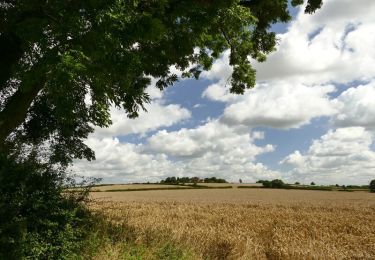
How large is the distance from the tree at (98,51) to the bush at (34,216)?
3.57ft

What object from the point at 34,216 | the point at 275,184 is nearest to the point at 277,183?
the point at 275,184

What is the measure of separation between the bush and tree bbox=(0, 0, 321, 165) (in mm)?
1089

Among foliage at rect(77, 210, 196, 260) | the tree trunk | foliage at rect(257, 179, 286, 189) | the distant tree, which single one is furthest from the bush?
the distant tree

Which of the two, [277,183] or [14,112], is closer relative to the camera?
[14,112]

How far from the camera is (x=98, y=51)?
8312 millimetres

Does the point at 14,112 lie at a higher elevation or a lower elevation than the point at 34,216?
higher

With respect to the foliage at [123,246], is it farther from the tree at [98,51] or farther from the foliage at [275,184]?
the foliage at [275,184]

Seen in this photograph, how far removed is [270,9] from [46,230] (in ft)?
32.4

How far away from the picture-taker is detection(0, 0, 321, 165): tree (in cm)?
840

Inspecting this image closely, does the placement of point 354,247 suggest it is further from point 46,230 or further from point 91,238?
point 46,230

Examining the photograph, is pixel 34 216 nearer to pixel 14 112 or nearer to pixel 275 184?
pixel 14 112

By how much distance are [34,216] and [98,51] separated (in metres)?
3.62

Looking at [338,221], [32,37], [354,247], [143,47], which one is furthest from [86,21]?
[338,221]

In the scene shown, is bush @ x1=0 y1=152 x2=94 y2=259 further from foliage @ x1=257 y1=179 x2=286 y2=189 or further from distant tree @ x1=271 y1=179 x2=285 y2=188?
distant tree @ x1=271 y1=179 x2=285 y2=188
